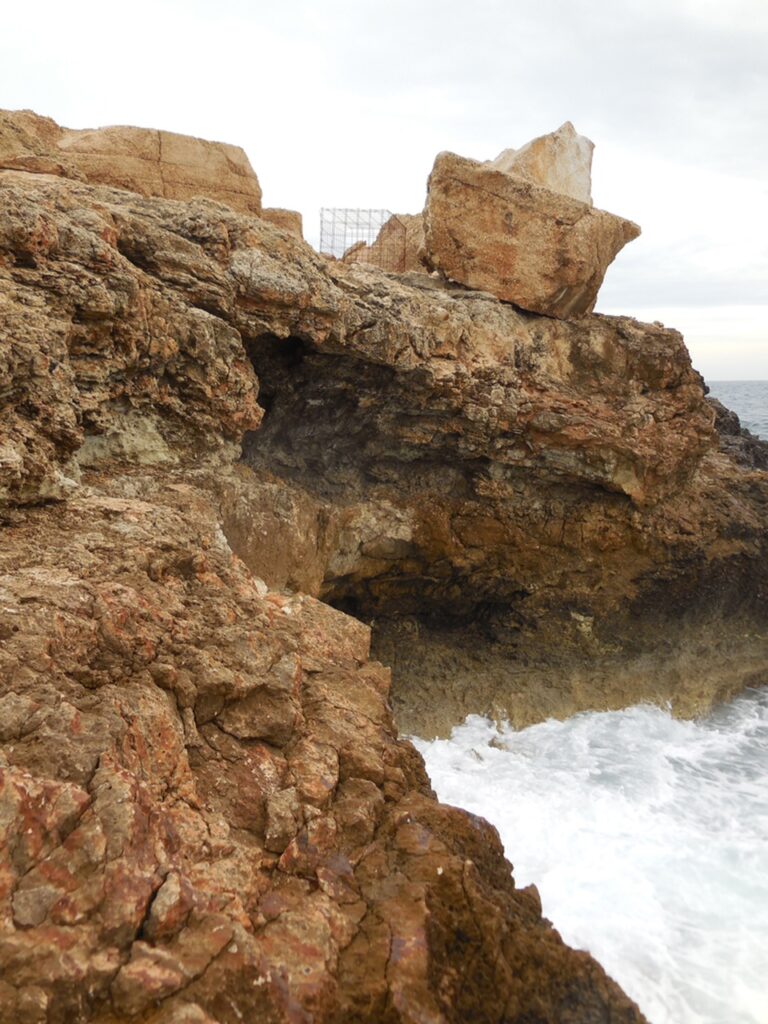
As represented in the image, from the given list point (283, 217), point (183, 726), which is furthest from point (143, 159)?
point (183, 726)

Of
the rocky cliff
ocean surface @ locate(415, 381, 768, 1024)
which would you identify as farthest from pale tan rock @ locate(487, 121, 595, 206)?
ocean surface @ locate(415, 381, 768, 1024)

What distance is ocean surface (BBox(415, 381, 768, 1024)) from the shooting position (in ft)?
21.1

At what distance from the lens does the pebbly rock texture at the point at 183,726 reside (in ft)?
10.6

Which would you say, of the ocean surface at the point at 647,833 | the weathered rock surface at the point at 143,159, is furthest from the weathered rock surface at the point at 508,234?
the ocean surface at the point at 647,833

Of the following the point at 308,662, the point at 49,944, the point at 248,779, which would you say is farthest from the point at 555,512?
the point at 49,944

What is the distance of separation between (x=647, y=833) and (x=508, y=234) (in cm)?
819

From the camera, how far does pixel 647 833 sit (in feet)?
28.0

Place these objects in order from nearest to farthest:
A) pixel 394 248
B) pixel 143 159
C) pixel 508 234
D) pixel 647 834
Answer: pixel 647 834, pixel 143 159, pixel 508 234, pixel 394 248

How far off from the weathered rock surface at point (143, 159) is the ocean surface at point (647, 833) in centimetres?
820

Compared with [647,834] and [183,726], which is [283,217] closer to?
[183,726]

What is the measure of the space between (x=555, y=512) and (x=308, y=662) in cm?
707

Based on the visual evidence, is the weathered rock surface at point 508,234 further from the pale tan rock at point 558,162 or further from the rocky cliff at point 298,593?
the pale tan rock at point 558,162

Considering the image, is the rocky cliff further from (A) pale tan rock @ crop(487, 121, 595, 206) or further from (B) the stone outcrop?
(A) pale tan rock @ crop(487, 121, 595, 206)

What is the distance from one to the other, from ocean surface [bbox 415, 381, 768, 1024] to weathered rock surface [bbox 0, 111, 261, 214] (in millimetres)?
8196
